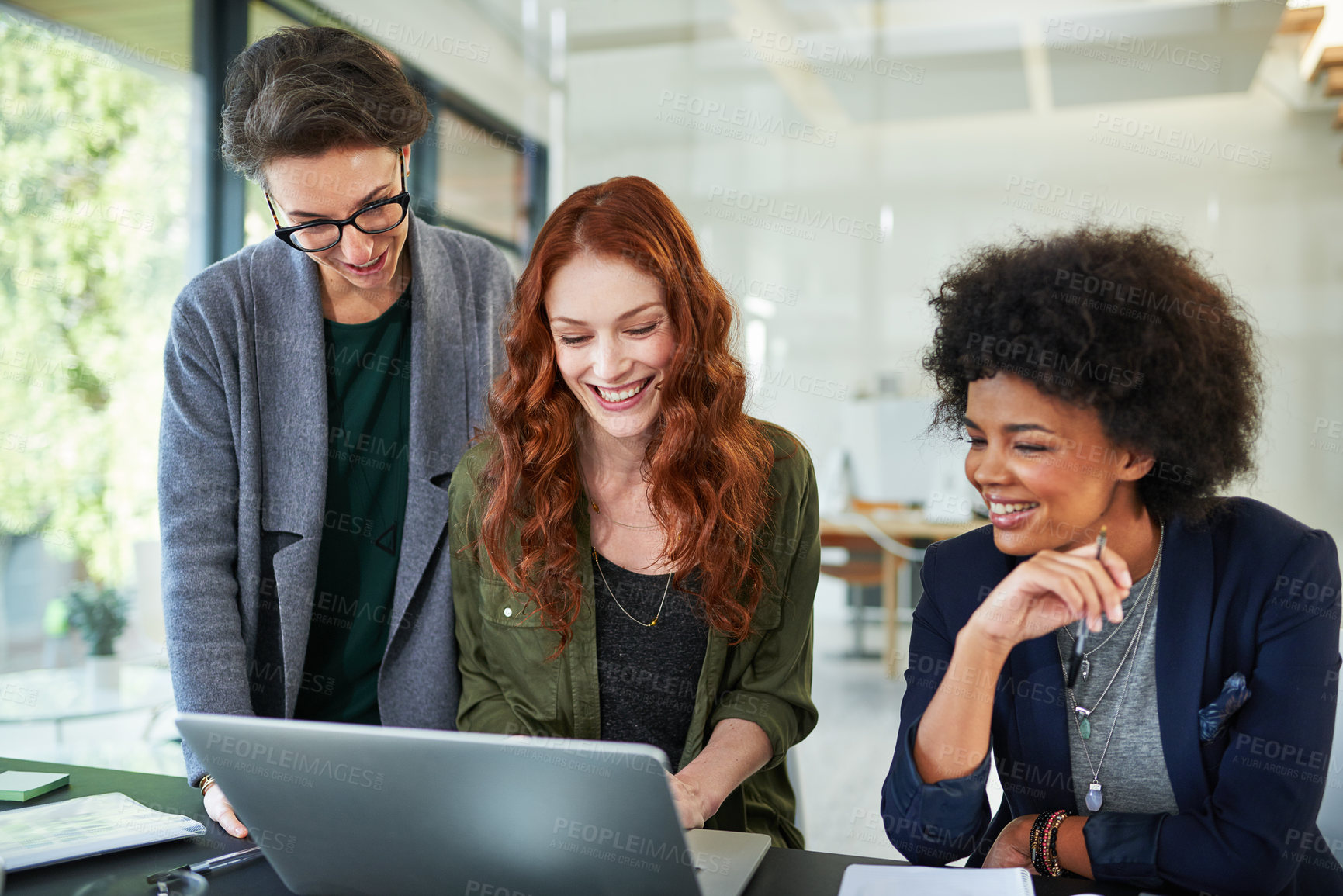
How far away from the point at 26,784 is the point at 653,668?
87 centimetres

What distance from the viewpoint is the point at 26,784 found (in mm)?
1365

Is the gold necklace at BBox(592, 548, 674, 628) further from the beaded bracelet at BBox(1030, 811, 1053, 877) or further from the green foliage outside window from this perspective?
the green foliage outside window

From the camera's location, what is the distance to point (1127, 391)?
1148mm

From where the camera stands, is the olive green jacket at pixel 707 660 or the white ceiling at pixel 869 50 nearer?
the olive green jacket at pixel 707 660

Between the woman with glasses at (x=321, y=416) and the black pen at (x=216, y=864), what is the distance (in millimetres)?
249

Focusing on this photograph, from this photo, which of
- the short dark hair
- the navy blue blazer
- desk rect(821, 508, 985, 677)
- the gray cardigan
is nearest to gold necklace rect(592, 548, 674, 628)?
the gray cardigan

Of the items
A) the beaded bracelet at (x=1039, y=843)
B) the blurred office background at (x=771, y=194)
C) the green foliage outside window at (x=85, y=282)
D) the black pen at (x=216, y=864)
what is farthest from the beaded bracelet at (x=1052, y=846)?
the green foliage outside window at (x=85, y=282)

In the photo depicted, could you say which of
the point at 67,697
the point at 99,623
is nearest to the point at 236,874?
the point at 67,697

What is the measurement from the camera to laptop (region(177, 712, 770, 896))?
2.85 ft

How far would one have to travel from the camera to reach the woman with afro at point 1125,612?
1.14 meters

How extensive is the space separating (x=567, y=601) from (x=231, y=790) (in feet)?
1.94

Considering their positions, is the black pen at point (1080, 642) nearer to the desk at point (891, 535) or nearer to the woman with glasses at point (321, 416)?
the woman with glasses at point (321, 416)

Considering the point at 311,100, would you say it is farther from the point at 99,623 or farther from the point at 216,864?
the point at 99,623

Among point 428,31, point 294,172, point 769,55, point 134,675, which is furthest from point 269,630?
point 769,55
